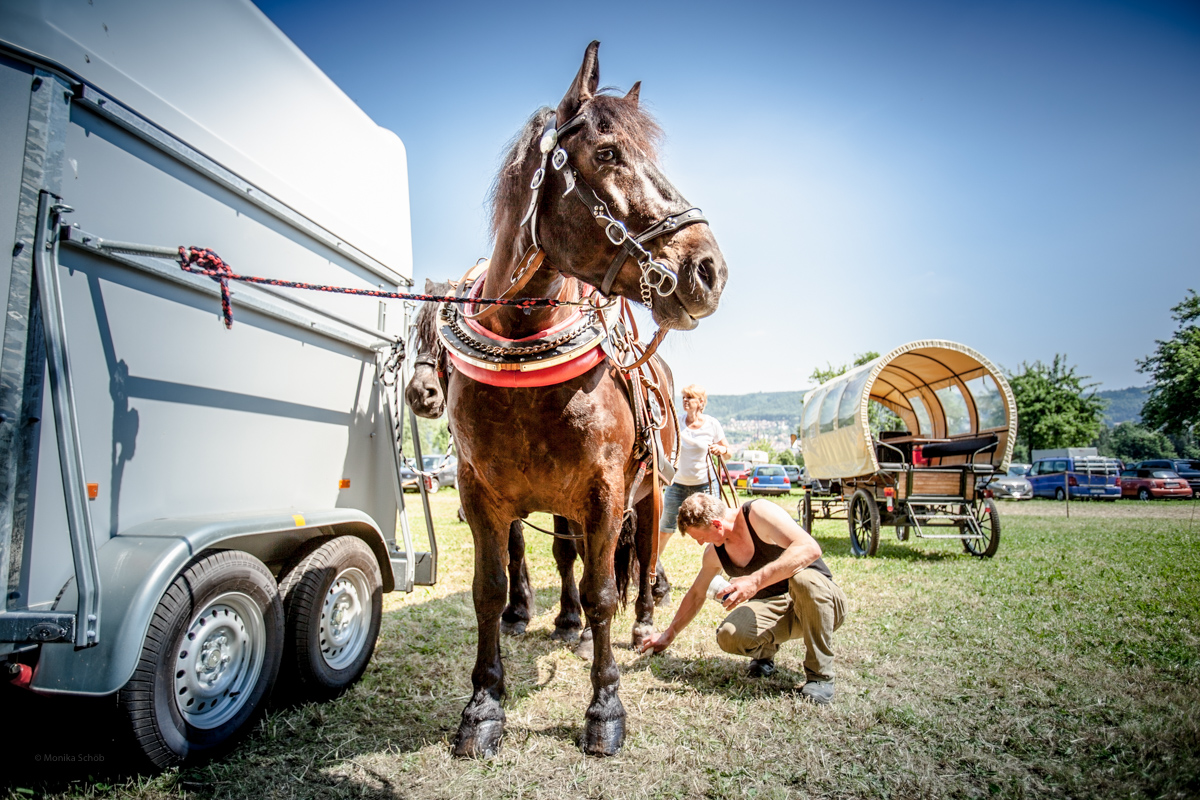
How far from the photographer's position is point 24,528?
1.92 meters

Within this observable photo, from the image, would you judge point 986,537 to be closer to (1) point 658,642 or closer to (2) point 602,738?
(1) point 658,642

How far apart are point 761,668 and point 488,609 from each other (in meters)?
1.79

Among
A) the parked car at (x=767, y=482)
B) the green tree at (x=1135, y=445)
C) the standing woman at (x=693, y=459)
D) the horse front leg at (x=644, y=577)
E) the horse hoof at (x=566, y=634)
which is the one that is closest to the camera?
the horse front leg at (x=644, y=577)

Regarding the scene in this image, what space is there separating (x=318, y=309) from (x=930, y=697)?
395cm

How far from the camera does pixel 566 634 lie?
434 cm

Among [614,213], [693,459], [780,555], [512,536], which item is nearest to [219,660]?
[512,536]

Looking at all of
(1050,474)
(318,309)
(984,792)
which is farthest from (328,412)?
(1050,474)

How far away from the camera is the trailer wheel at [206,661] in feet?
7.09

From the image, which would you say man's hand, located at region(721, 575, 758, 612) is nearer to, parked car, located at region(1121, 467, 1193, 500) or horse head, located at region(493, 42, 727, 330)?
horse head, located at region(493, 42, 727, 330)

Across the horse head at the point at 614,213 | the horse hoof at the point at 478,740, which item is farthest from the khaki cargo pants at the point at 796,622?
the horse head at the point at 614,213

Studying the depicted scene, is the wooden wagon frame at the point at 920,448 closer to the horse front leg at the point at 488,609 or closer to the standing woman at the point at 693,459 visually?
the standing woman at the point at 693,459

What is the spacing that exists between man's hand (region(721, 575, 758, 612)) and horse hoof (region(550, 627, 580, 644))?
5.38 feet

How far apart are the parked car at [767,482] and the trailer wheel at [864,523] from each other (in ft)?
46.8

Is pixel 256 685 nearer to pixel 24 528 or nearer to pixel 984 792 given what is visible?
pixel 24 528
